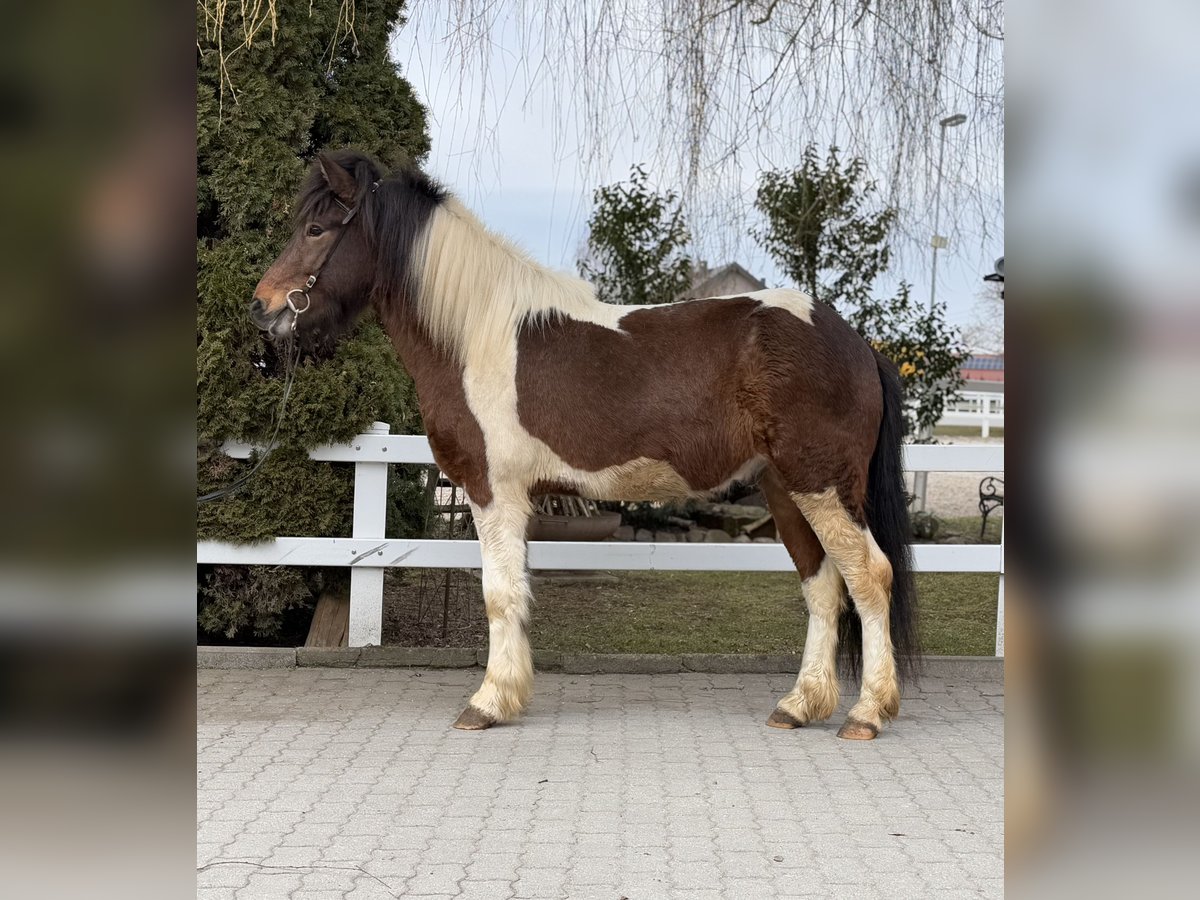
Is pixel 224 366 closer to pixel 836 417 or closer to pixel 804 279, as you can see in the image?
pixel 836 417

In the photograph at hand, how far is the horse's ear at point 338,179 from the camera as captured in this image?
166 inches

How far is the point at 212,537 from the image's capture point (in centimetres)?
529

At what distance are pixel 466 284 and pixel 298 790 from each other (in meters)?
2.01

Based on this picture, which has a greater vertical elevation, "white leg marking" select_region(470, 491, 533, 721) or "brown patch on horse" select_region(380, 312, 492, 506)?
"brown patch on horse" select_region(380, 312, 492, 506)

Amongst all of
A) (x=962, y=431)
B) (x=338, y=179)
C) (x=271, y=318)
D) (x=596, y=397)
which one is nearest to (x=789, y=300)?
(x=596, y=397)

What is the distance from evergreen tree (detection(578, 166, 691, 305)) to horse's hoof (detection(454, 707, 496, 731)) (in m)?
4.41

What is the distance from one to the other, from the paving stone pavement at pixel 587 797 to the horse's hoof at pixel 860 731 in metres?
0.05

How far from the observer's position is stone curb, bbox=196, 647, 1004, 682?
5387 mm

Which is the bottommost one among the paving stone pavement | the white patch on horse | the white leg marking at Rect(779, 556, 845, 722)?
the paving stone pavement

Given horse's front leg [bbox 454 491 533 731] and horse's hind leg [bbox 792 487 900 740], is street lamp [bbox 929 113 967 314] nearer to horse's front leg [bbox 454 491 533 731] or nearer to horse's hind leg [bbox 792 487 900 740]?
horse's hind leg [bbox 792 487 900 740]

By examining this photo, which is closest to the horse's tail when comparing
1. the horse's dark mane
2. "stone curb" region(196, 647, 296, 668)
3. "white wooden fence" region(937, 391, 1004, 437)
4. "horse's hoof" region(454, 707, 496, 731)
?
"horse's hoof" region(454, 707, 496, 731)

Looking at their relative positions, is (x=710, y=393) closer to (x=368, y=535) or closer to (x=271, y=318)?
(x=271, y=318)

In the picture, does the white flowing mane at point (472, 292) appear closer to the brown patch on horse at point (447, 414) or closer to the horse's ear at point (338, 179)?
the brown patch on horse at point (447, 414)

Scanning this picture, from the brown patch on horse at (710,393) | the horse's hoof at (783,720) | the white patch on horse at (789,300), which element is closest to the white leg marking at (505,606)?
the brown patch on horse at (710,393)
